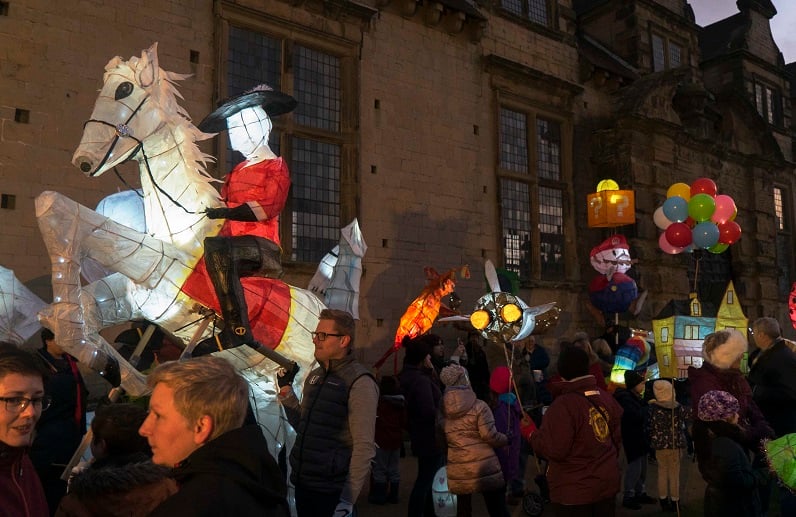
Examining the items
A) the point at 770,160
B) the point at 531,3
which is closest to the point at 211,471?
the point at 531,3

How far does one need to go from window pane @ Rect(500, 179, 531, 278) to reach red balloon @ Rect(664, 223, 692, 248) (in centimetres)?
385

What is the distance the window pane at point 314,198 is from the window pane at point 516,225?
390 cm

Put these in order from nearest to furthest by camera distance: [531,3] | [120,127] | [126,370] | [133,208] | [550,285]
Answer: [126,370] < [120,127] < [133,208] < [550,285] < [531,3]

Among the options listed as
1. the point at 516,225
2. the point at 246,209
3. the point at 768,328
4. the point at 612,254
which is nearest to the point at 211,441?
the point at 246,209

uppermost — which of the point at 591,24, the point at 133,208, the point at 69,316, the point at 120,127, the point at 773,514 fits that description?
the point at 591,24

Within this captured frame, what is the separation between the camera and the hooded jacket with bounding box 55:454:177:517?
1.80 m

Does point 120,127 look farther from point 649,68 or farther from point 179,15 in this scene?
point 649,68

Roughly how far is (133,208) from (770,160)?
20.0 m

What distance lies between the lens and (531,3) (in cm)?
1464

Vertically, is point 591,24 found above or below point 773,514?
above

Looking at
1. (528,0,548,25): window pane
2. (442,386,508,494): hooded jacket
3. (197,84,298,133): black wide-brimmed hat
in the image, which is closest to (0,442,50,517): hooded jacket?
(442,386,508,494): hooded jacket

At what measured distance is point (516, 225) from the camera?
13.6m

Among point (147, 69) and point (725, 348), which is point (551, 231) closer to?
point (725, 348)

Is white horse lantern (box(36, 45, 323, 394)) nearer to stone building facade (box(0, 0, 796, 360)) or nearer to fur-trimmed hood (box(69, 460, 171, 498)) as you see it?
fur-trimmed hood (box(69, 460, 171, 498))
